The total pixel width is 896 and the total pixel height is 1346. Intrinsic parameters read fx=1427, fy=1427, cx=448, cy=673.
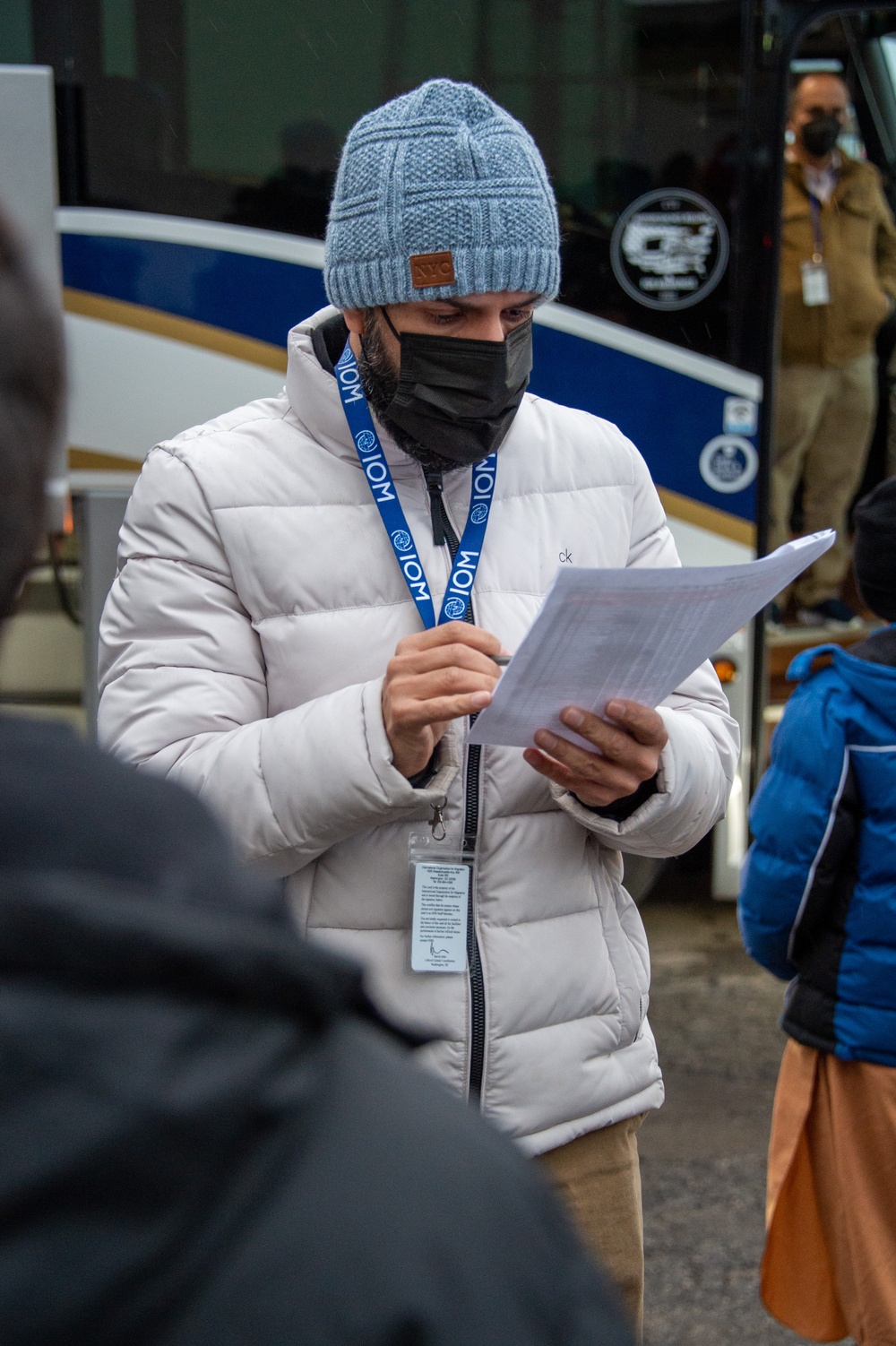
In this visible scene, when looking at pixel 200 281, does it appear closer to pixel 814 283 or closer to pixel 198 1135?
pixel 814 283

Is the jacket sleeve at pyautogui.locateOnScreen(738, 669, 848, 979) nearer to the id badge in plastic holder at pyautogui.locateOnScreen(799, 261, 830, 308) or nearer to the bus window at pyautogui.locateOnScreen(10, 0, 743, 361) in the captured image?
the bus window at pyautogui.locateOnScreen(10, 0, 743, 361)

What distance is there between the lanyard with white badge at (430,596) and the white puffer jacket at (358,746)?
0.02 metres

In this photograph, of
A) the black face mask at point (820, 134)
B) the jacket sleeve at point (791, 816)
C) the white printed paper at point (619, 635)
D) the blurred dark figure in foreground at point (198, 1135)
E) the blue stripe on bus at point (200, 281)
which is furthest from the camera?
the black face mask at point (820, 134)

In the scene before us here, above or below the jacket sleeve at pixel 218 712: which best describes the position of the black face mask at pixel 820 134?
above

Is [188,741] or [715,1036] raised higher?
[188,741]

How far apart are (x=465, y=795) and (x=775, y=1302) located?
1.37 metres

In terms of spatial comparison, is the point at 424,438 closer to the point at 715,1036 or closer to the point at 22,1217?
the point at 22,1217

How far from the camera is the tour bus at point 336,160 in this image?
13.6 ft

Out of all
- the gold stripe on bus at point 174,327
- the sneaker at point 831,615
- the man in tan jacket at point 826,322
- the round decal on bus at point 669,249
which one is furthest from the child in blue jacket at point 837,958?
the sneaker at point 831,615

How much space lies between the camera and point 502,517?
5.91 ft

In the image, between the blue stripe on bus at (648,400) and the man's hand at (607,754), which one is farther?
the blue stripe on bus at (648,400)

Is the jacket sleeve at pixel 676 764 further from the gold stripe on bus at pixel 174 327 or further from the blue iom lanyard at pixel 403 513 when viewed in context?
the gold stripe on bus at pixel 174 327

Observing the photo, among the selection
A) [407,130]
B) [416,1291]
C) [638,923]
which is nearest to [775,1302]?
[638,923]

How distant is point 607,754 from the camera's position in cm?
163
